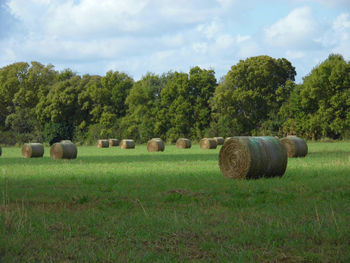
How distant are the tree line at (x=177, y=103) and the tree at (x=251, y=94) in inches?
5.5

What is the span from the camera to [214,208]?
923 cm

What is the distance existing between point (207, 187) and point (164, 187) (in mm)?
1187

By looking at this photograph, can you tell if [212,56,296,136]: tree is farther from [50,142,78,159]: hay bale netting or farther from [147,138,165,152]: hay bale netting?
[50,142,78,159]: hay bale netting

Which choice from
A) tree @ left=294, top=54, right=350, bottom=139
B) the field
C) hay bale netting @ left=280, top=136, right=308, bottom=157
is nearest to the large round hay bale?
hay bale netting @ left=280, top=136, right=308, bottom=157

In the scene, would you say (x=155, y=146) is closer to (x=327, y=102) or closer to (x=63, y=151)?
(x=63, y=151)

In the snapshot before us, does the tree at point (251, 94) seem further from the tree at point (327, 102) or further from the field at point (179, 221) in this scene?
the field at point (179, 221)

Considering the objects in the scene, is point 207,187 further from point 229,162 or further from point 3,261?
point 3,261

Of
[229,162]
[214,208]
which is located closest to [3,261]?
[214,208]

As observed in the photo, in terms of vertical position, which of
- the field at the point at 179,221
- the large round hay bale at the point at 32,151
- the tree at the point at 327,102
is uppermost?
the tree at the point at 327,102

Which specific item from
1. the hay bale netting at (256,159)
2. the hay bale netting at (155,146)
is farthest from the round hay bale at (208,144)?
the hay bale netting at (256,159)

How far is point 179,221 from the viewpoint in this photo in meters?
7.91

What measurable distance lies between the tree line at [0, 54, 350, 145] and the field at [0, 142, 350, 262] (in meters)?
45.8

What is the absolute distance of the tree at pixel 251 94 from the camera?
6150 centimetres

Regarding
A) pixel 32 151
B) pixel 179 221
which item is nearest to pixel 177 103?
pixel 32 151
